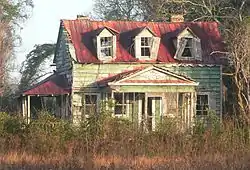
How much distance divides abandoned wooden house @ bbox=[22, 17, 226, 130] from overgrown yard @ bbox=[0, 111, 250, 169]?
10.8 metres

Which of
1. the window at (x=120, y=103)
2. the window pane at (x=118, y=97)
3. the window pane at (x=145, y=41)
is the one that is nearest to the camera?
the window at (x=120, y=103)

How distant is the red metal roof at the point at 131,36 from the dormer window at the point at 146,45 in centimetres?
35

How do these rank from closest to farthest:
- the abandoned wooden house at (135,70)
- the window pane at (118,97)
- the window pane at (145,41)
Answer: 1. the abandoned wooden house at (135,70)
2. the window pane at (118,97)
3. the window pane at (145,41)

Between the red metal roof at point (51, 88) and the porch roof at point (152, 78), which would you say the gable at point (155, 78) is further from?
the red metal roof at point (51, 88)

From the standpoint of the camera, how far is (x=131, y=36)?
33.5m

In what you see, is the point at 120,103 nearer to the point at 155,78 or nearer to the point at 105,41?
the point at 155,78

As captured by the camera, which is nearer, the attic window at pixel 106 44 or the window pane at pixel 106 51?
the attic window at pixel 106 44

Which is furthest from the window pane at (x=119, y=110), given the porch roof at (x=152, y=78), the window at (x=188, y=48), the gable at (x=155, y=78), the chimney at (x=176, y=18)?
the chimney at (x=176, y=18)

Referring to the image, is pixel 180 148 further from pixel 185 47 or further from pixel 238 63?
pixel 185 47

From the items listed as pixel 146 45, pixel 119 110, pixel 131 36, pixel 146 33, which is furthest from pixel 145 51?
pixel 119 110

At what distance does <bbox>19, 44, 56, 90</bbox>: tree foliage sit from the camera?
54.3 meters

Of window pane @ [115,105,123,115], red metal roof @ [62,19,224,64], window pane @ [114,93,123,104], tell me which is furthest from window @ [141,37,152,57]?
window pane @ [115,105,123,115]

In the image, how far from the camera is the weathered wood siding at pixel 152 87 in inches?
1254

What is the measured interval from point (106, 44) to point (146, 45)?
222cm
